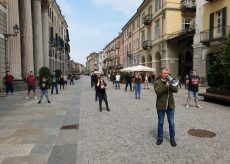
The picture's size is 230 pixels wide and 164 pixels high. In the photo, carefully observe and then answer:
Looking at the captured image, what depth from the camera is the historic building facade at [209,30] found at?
23.1 m

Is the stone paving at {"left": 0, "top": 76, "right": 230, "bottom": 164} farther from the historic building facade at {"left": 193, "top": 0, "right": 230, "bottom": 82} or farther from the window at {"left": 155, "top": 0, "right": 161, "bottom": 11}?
the window at {"left": 155, "top": 0, "right": 161, "bottom": 11}

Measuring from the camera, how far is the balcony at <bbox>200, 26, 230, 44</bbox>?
22712 millimetres

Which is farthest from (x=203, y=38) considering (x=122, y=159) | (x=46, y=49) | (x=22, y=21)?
(x=122, y=159)

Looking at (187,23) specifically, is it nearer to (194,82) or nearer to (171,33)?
(171,33)

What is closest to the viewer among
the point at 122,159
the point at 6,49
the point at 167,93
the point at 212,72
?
the point at 122,159

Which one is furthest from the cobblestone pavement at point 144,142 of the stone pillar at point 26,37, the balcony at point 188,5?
the balcony at point 188,5

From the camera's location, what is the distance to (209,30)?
81.8 feet

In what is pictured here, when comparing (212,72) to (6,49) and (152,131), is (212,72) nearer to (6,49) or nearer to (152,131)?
(152,131)

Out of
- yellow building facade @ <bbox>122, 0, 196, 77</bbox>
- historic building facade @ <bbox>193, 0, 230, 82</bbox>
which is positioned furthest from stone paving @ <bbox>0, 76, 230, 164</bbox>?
yellow building facade @ <bbox>122, 0, 196, 77</bbox>

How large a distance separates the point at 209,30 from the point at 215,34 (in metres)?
0.86

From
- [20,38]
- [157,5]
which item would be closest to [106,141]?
[20,38]

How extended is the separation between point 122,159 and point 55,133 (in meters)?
2.80

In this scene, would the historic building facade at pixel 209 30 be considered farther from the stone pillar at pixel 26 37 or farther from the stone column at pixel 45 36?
the stone column at pixel 45 36

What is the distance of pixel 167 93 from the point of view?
625 cm
